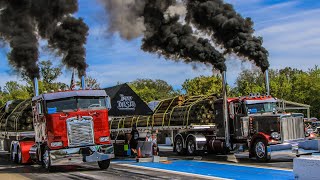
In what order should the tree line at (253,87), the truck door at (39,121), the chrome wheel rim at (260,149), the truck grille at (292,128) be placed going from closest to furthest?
the truck door at (39,121) → the chrome wheel rim at (260,149) → the truck grille at (292,128) → the tree line at (253,87)

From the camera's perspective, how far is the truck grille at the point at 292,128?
15.8 metres

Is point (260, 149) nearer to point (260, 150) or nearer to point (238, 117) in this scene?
point (260, 150)

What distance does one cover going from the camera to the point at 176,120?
2244cm

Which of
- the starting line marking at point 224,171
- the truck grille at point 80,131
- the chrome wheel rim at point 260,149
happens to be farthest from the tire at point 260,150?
the truck grille at point 80,131

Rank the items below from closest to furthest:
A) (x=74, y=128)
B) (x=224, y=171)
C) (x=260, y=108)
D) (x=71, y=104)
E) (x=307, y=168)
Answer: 1. (x=307, y=168)
2. (x=224, y=171)
3. (x=74, y=128)
4. (x=71, y=104)
5. (x=260, y=108)

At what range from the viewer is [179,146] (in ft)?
69.5

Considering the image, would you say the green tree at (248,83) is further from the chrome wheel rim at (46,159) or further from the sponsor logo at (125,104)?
the chrome wheel rim at (46,159)

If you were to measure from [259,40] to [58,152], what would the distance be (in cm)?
1047

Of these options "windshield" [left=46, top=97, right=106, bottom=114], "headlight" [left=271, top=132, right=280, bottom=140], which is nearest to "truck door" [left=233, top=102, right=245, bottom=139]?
"headlight" [left=271, top=132, right=280, bottom=140]

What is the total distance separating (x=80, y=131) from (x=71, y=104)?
989 mm

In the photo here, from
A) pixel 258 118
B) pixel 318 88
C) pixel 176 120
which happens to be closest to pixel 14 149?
pixel 176 120

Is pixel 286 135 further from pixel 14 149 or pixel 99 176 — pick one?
pixel 14 149

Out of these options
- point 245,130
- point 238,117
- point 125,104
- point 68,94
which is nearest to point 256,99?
point 238,117

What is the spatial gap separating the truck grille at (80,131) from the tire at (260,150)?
20.0 ft
